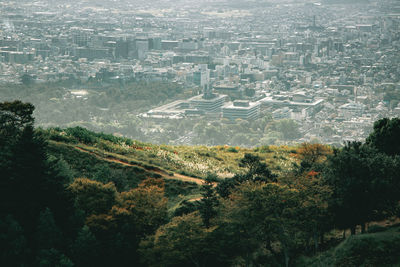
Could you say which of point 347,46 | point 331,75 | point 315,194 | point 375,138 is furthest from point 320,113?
point 315,194

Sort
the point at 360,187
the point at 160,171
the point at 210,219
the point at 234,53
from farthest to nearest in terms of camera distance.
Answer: the point at 234,53
the point at 160,171
the point at 360,187
the point at 210,219

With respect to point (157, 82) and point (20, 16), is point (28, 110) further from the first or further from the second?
point (20, 16)

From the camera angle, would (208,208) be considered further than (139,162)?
No

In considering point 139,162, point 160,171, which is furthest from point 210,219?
point 139,162

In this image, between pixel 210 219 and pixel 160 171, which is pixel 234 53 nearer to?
pixel 160 171

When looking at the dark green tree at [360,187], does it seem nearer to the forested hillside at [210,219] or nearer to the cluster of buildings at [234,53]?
the forested hillside at [210,219]

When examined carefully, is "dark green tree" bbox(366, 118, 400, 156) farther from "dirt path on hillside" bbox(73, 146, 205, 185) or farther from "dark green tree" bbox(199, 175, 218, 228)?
"dark green tree" bbox(199, 175, 218, 228)

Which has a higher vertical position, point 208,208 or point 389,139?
point 389,139

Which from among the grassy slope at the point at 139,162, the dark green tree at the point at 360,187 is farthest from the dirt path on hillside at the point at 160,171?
the dark green tree at the point at 360,187

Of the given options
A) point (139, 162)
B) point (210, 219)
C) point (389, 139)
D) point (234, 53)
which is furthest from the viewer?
point (234, 53)

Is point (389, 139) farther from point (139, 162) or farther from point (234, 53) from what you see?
point (234, 53)

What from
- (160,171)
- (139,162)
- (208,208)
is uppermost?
(208,208)
